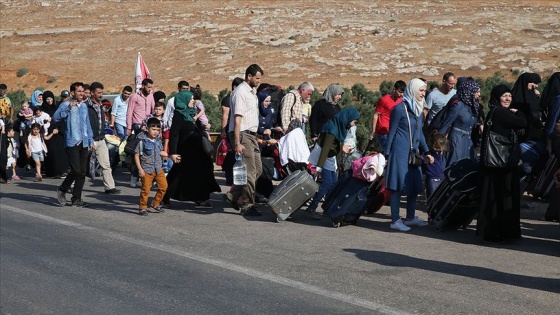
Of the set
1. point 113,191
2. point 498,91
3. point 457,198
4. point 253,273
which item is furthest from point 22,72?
point 253,273

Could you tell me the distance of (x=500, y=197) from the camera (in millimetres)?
11461

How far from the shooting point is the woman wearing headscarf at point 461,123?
524 inches

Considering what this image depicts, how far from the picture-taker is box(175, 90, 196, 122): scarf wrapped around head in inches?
592

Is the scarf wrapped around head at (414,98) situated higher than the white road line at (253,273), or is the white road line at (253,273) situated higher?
the scarf wrapped around head at (414,98)

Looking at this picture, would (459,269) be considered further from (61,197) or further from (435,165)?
(61,197)

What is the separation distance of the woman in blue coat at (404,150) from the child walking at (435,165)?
42 cm

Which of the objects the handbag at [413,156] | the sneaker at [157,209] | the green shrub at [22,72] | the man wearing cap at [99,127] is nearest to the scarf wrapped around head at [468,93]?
the handbag at [413,156]

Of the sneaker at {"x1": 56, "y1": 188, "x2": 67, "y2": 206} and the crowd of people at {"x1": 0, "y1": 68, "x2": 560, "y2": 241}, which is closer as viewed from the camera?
Answer: the crowd of people at {"x1": 0, "y1": 68, "x2": 560, "y2": 241}

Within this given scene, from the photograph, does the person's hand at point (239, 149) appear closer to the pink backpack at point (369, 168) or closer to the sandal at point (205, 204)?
the pink backpack at point (369, 168)

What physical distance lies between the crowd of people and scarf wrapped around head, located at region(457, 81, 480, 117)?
0.6 inches

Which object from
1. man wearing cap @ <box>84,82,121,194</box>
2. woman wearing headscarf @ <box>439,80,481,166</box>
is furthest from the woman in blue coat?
man wearing cap @ <box>84,82,121,194</box>

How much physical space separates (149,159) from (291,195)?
2.13 metres

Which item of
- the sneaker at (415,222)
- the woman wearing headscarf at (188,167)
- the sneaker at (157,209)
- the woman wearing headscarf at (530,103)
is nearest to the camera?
the sneaker at (415,222)

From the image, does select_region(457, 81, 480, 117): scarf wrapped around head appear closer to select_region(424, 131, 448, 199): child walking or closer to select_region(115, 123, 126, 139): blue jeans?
select_region(424, 131, 448, 199): child walking
